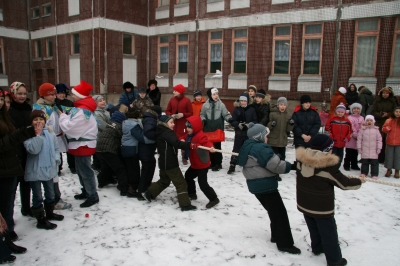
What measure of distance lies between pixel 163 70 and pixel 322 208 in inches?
630

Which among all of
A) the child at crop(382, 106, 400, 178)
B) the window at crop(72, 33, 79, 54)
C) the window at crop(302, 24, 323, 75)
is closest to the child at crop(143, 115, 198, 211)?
the child at crop(382, 106, 400, 178)

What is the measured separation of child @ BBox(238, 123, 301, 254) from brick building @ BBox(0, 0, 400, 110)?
1022 cm

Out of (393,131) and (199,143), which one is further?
(393,131)

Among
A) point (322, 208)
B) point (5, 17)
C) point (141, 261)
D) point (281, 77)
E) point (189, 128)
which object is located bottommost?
point (141, 261)

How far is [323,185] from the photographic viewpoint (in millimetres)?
3154

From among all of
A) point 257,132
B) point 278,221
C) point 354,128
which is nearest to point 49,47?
point 354,128

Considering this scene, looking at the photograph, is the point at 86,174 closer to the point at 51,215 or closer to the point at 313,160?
the point at 51,215

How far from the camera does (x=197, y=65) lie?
16453 mm

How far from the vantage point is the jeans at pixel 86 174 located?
15.3ft

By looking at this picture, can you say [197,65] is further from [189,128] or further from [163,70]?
[189,128]

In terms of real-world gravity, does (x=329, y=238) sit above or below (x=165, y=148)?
below

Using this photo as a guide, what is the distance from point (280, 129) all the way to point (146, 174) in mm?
3016

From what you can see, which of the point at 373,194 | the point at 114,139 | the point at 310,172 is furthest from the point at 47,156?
the point at 373,194

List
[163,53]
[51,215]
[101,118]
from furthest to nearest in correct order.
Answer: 1. [163,53]
2. [101,118]
3. [51,215]
